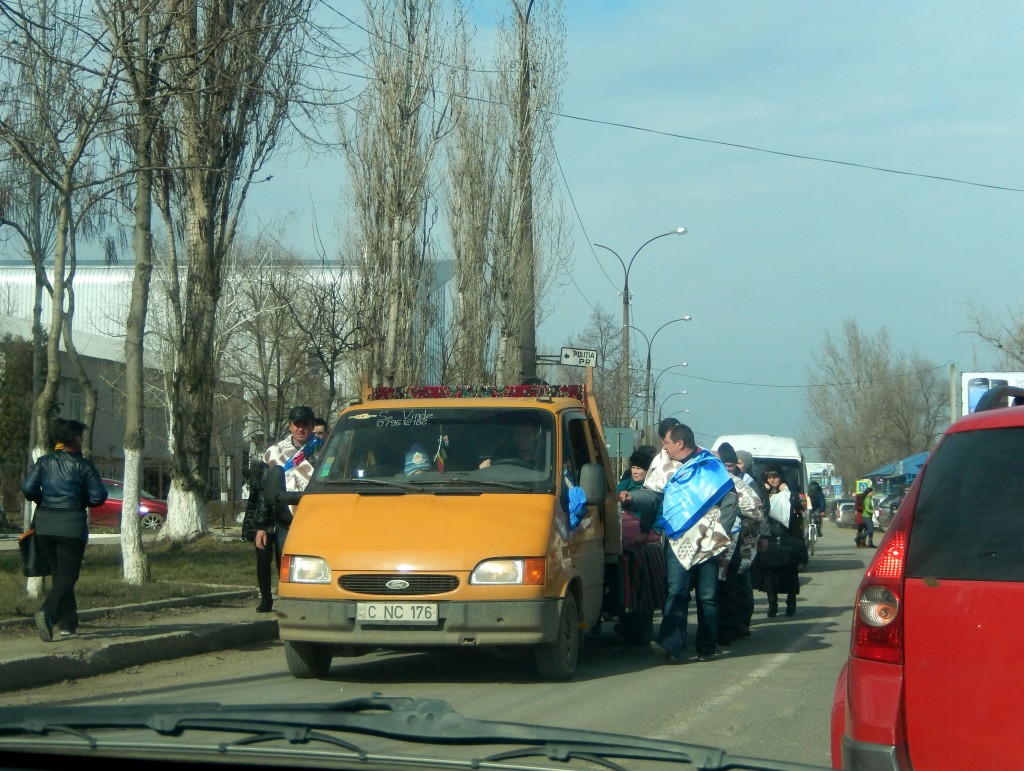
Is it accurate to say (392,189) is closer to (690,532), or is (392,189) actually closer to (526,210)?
(526,210)

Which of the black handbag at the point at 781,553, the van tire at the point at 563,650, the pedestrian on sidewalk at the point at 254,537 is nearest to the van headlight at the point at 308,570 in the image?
the van tire at the point at 563,650

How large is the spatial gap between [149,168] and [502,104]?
1977 cm

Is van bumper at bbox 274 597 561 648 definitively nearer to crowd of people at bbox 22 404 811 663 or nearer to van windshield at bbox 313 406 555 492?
van windshield at bbox 313 406 555 492

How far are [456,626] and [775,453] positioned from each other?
→ 2020cm

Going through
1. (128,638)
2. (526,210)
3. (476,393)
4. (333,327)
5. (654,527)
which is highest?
(526,210)

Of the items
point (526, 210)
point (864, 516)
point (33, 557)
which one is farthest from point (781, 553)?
point (864, 516)

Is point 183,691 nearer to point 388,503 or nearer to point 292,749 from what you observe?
point 388,503

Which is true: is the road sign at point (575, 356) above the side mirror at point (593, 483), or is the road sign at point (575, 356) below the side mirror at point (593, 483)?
above

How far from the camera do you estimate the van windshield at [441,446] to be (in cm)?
895

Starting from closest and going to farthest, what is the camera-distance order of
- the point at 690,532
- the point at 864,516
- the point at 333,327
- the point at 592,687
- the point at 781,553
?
the point at 592,687 < the point at 690,532 < the point at 781,553 < the point at 333,327 < the point at 864,516

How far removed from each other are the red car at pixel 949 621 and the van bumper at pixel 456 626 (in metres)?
4.02

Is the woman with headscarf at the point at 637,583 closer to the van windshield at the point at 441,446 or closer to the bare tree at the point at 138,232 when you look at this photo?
the van windshield at the point at 441,446

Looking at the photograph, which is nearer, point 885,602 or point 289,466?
point 885,602

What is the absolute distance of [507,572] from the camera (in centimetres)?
800
